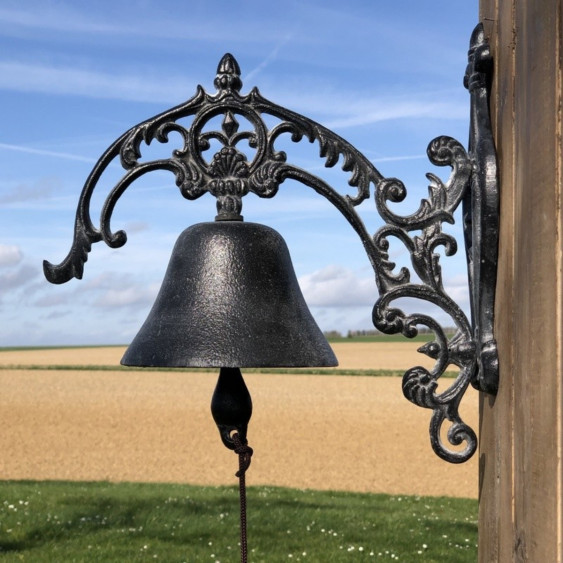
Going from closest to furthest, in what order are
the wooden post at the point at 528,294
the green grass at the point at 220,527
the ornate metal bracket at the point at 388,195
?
the wooden post at the point at 528,294 < the ornate metal bracket at the point at 388,195 < the green grass at the point at 220,527

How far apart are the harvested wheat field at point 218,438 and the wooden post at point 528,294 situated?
10732mm

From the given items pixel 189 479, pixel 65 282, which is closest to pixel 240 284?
pixel 65 282

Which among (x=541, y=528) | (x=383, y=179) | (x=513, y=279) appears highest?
(x=383, y=179)

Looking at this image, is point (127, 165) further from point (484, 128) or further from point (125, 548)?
point (125, 548)

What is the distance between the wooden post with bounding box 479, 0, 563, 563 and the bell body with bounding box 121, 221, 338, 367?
593mm

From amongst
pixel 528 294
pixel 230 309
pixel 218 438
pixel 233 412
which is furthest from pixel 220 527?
pixel 218 438

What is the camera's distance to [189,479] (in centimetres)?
1302

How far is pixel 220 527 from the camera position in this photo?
7.79m

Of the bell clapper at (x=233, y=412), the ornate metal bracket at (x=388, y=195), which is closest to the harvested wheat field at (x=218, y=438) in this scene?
the bell clapper at (x=233, y=412)

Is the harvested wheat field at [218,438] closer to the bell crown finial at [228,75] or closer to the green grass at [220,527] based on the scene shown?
the green grass at [220,527]

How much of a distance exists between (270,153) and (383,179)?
33 centimetres

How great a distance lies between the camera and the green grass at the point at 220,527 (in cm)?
685

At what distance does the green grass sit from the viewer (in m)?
6.85

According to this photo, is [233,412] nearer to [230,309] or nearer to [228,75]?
[230,309]
